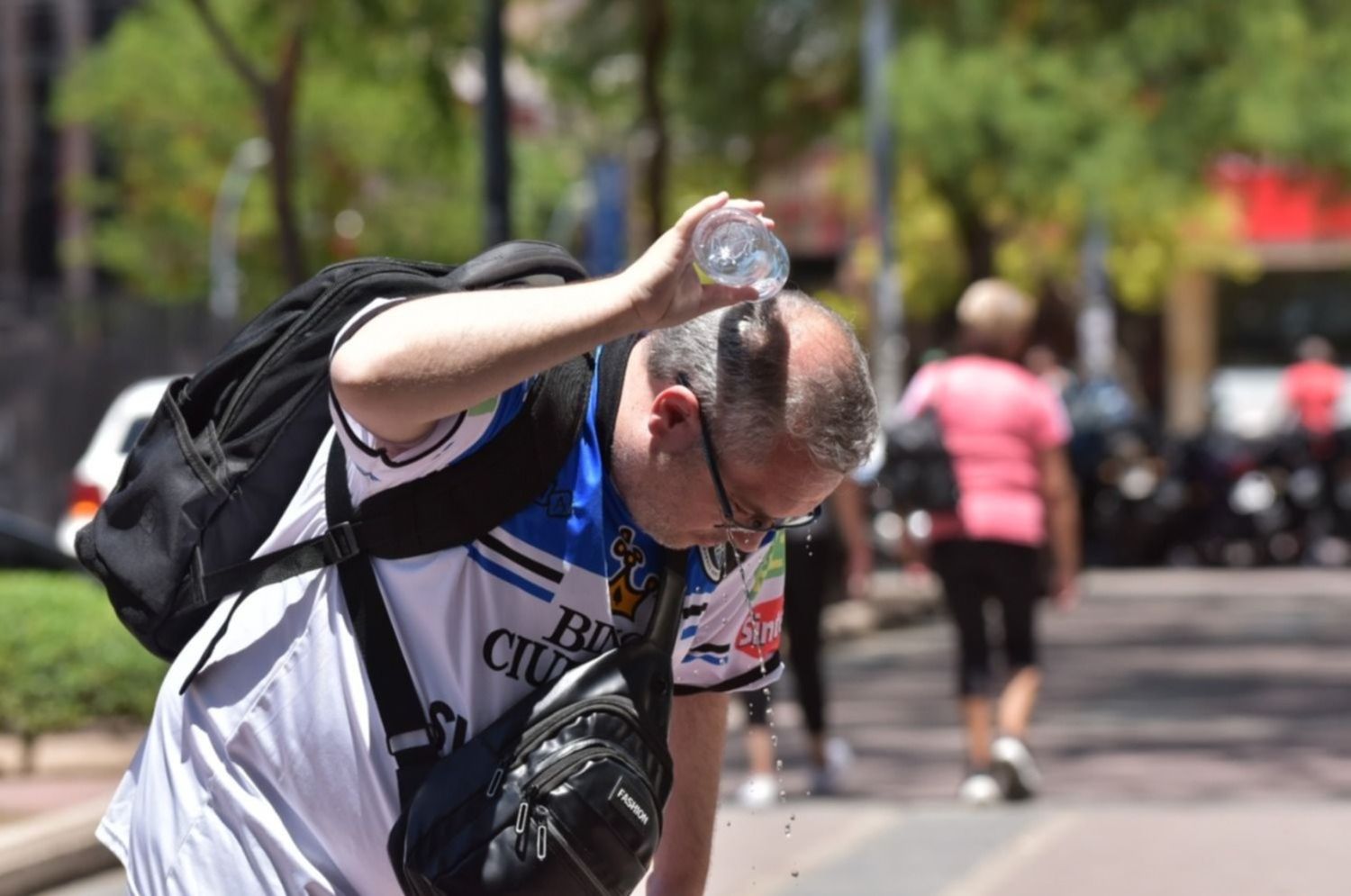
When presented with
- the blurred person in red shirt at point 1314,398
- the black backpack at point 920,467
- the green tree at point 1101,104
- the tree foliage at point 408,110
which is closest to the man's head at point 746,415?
the black backpack at point 920,467

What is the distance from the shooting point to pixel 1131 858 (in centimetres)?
759

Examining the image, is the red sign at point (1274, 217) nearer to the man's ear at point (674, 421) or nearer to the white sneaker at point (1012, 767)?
the white sneaker at point (1012, 767)

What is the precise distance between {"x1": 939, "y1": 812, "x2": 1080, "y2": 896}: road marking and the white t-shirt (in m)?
4.60

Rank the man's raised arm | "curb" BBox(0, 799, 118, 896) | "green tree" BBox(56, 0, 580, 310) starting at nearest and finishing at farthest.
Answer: the man's raised arm, "curb" BBox(0, 799, 118, 896), "green tree" BBox(56, 0, 580, 310)

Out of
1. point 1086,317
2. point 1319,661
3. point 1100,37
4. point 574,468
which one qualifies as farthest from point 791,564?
point 1086,317

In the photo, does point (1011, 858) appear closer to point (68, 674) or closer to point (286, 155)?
point (68, 674)

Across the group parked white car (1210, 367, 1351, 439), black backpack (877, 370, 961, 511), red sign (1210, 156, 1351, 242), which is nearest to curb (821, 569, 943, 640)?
black backpack (877, 370, 961, 511)

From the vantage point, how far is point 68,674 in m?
9.45

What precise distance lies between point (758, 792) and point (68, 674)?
2.83m

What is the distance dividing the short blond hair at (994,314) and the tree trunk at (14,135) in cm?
5117

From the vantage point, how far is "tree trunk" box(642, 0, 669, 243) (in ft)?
51.5

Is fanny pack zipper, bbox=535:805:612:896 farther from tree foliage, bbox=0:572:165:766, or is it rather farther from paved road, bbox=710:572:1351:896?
tree foliage, bbox=0:572:165:766

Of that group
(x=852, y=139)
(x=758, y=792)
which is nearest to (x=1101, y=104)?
(x=852, y=139)

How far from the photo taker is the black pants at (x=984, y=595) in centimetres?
893
